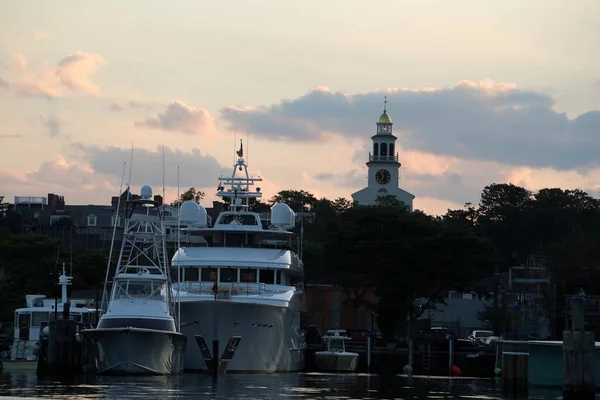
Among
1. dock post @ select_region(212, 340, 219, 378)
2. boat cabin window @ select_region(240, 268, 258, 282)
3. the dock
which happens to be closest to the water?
dock post @ select_region(212, 340, 219, 378)

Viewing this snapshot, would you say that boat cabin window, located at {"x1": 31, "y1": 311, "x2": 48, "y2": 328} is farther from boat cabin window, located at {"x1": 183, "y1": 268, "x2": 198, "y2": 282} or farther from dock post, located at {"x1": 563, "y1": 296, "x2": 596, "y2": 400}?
dock post, located at {"x1": 563, "y1": 296, "x2": 596, "y2": 400}

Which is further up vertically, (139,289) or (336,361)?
(139,289)

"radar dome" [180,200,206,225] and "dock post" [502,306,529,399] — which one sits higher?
"radar dome" [180,200,206,225]

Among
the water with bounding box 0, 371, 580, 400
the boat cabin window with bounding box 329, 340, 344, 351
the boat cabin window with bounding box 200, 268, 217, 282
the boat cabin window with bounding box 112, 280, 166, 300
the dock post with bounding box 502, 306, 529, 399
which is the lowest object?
the water with bounding box 0, 371, 580, 400

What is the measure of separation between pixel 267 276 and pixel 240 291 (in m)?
2.89

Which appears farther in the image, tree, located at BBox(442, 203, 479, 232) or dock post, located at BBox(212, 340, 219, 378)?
tree, located at BBox(442, 203, 479, 232)

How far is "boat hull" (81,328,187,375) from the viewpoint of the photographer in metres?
55.7

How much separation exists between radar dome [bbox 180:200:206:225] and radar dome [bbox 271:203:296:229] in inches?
150

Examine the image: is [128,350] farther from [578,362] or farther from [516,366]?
[578,362]

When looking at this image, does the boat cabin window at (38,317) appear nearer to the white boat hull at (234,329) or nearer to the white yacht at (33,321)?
the white yacht at (33,321)

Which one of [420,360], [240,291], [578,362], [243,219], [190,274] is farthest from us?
[420,360]

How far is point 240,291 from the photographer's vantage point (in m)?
65.1

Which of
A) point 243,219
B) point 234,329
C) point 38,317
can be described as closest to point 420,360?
point 243,219

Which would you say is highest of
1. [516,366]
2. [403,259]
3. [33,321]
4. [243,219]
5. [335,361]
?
[243,219]
